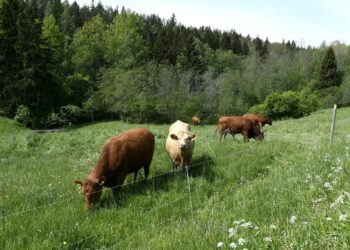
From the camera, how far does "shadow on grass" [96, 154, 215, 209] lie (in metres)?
8.27

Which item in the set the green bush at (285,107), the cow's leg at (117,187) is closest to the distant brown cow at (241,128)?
the cow's leg at (117,187)

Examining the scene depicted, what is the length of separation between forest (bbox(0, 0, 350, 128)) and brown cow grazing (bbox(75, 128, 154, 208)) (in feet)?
136

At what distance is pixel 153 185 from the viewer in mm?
8938

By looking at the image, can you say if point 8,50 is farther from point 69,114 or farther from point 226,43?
point 226,43

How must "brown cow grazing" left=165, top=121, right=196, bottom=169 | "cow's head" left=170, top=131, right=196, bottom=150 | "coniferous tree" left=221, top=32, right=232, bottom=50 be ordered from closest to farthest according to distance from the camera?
"cow's head" left=170, top=131, right=196, bottom=150 → "brown cow grazing" left=165, top=121, right=196, bottom=169 → "coniferous tree" left=221, top=32, right=232, bottom=50

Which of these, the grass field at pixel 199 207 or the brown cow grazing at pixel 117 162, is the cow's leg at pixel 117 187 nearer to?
the brown cow grazing at pixel 117 162

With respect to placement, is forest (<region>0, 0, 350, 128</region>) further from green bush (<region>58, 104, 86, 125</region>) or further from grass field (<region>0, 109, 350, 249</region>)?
grass field (<region>0, 109, 350, 249</region>)

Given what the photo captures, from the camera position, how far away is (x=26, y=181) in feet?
33.4

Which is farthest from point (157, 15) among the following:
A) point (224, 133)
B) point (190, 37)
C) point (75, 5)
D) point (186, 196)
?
point (186, 196)

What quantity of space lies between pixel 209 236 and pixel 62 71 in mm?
67657

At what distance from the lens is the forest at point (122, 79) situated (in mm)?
53250

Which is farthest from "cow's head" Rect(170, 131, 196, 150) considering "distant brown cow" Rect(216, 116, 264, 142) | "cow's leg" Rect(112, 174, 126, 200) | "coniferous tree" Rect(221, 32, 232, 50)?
"coniferous tree" Rect(221, 32, 232, 50)

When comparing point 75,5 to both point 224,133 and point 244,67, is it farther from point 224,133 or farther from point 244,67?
point 224,133

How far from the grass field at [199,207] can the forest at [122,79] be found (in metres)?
41.5
